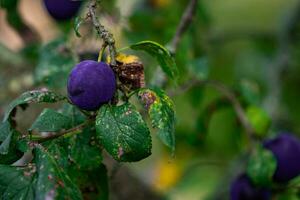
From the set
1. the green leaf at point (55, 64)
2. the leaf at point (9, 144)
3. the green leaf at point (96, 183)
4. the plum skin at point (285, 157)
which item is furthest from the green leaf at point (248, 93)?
the leaf at point (9, 144)

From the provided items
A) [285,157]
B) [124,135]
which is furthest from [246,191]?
[124,135]

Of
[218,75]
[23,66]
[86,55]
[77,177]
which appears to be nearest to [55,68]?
[86,55]

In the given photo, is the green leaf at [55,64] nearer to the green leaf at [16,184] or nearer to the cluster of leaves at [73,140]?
the cluster of leaves at [73,140]

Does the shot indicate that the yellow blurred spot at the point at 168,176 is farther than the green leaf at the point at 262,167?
Yes

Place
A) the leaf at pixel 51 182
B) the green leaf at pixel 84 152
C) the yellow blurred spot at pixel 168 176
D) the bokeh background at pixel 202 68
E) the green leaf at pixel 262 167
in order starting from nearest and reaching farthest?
1. the leaf at pixel 51 182
2. the green leaf at pixel 84 152
3. the green leaf at pixel 262 167
4. the bokeh background at pixel 202 68
5. the yellow blurred spot at pixel 168 176

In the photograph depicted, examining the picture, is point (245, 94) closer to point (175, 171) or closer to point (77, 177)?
point (77, 177)

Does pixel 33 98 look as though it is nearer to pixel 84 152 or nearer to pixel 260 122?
pixel 84 152
